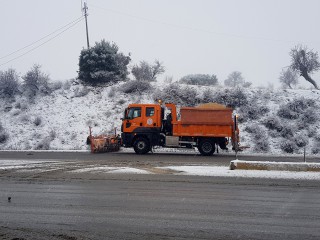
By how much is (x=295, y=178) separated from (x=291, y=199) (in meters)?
4.29

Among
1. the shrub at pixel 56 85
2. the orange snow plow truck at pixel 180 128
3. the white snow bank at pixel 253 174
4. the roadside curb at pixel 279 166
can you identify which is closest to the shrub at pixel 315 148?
the orange snow plow truck at pixel 180 128

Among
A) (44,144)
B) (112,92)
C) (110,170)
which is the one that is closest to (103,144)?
(44,144)

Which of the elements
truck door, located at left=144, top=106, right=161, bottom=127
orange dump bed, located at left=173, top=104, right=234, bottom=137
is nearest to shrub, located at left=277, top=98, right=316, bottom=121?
orange dump bed, located at left=173, top=104, right=234, bottom=137

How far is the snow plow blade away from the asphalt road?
463 inches

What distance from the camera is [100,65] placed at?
42594 millimetres

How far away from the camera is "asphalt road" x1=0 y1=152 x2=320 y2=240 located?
25.1ft

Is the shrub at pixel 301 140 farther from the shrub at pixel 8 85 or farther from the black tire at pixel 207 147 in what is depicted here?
the shrub at pixel 8 85

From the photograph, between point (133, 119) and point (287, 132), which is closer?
point (133, 119)

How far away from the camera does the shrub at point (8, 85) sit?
42122 millimetres

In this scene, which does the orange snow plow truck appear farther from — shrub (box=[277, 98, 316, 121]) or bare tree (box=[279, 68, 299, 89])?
bare tree (box=[279, 68, 299, 89])

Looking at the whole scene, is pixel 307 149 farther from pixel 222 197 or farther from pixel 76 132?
pixel 222 197

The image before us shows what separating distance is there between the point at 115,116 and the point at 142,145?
11203 millimetres

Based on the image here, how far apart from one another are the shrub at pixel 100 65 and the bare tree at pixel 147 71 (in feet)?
9.94

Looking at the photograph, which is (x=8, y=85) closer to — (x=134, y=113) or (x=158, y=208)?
(x=134, y=113)
